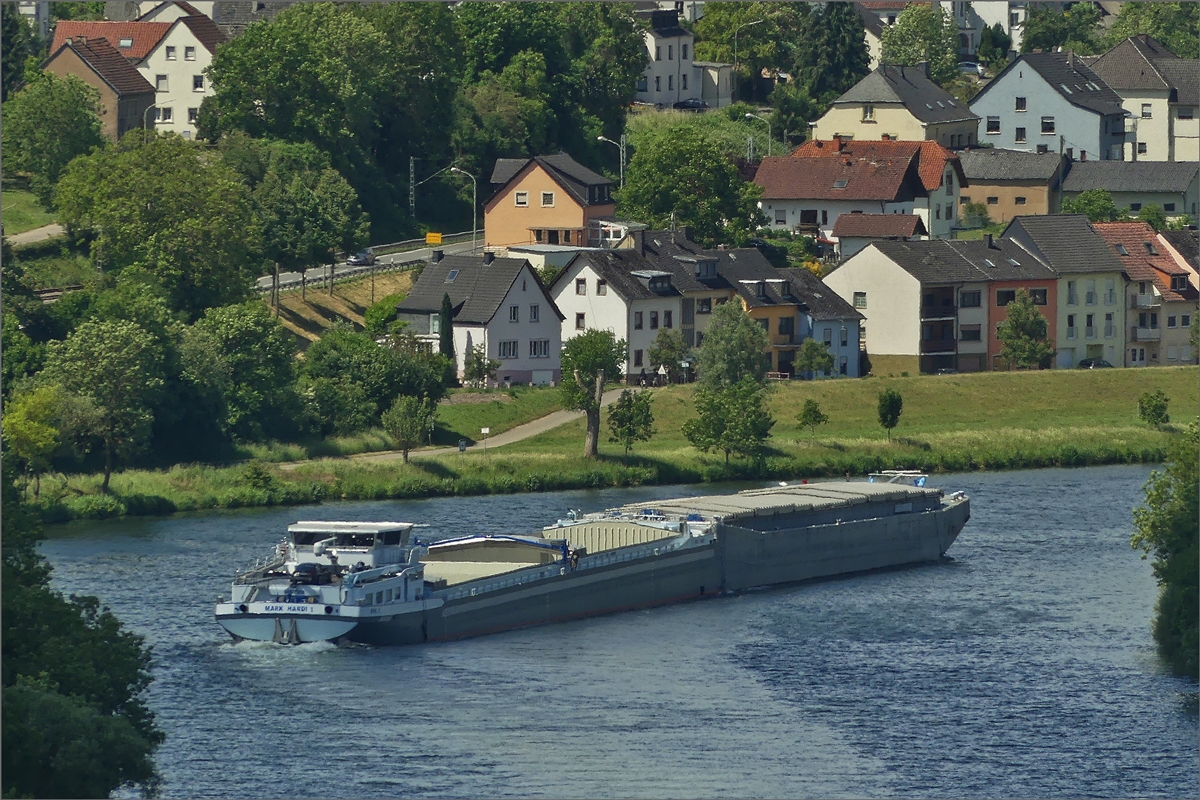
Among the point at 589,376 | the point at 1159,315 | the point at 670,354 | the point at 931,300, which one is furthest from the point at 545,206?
the point at 589,376

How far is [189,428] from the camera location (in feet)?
333

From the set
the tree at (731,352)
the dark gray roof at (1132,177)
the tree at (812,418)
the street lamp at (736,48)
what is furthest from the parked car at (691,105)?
the tree at (812,418)

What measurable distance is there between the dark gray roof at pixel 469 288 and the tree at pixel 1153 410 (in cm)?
2975

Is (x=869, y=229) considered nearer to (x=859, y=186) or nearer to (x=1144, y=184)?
(x=859, y=186)

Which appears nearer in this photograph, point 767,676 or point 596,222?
point 767,676

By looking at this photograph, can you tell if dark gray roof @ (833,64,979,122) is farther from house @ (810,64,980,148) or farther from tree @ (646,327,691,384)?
tree @ (646,327,691,384)

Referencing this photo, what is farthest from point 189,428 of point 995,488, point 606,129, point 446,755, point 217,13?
point 217,13

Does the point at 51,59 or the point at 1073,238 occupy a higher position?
the point at 51,59

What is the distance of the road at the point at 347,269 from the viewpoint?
13000 cm

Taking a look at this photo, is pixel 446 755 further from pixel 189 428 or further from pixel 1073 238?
pixel 1073 238

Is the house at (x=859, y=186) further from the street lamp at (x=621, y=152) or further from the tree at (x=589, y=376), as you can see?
the tree at (x=589, y=376)

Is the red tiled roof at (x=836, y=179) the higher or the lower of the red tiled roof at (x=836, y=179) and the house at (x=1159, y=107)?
the lower

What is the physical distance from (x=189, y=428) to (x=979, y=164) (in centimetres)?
8037

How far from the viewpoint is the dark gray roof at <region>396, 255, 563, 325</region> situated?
120m
